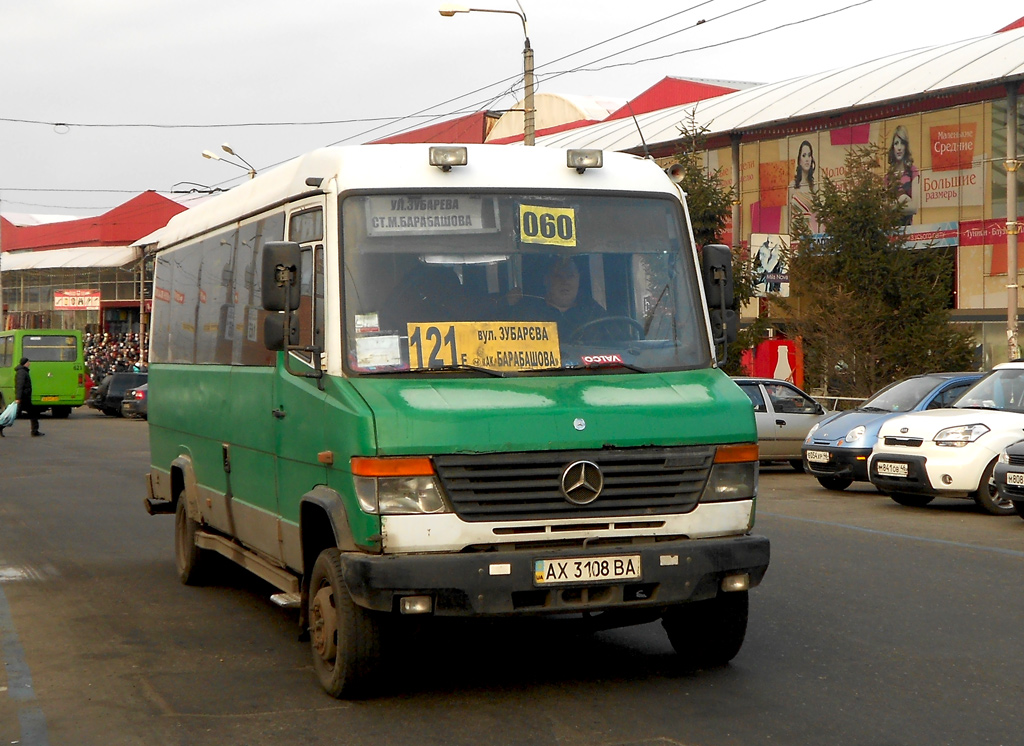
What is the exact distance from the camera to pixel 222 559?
402 inches

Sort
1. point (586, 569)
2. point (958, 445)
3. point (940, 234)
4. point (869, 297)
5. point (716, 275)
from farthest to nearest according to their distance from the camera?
1. point (940, 234)
2. point (869, 297)
3. point (958, 445)
4. point (716, 275)
5. point (586, 569)

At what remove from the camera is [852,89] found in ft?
127

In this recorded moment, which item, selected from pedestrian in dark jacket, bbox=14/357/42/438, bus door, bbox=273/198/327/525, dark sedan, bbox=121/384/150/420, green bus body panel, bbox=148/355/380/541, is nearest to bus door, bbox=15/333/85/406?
dark sedan, bbox=121/384/150/420

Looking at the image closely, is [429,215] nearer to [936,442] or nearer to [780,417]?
[936,442]

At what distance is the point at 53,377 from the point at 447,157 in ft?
132

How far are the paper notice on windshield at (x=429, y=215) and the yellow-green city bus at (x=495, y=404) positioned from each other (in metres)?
0.01

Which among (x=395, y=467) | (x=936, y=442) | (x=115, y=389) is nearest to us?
(x=395, y=467)

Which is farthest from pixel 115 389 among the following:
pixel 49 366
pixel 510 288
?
pixel 510 288

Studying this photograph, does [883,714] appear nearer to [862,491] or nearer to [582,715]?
[582,715]

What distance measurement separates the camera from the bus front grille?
5.90 metres

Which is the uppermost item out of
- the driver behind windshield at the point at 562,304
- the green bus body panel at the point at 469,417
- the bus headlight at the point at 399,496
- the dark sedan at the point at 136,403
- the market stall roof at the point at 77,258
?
the market stall roof at the point at 77,258

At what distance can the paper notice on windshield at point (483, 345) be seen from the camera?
20.7 feet

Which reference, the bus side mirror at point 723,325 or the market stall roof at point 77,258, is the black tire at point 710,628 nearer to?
the bus side mirror at point 723,325

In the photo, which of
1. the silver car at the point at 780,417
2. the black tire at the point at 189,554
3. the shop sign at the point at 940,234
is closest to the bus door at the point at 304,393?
the black tire at the point at 189,554
